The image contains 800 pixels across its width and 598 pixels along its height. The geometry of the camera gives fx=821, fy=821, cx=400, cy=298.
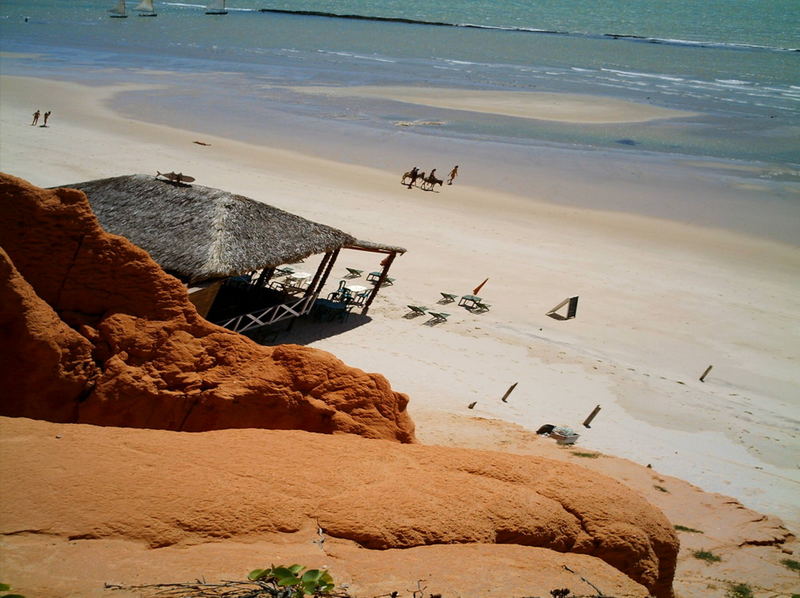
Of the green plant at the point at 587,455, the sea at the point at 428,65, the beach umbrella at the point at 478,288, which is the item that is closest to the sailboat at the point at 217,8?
the sea at the point at 428,65

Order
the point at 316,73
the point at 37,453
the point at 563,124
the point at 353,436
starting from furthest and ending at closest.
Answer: the point at 316,73 → the point at 563,124 → the point at 353,436 → the point at 37,453

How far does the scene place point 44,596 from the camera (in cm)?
488

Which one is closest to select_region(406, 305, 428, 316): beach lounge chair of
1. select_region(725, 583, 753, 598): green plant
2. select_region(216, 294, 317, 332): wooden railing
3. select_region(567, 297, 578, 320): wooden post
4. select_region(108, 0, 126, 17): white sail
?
select_region(216, 294, 317, 332): wooden railing

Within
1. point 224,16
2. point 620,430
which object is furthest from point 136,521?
point 224,16

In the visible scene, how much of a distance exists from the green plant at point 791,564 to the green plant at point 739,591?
3.45ft

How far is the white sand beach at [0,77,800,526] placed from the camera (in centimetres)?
1528

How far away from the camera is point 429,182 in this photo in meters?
33.1

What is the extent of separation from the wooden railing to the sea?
23575 millimetres

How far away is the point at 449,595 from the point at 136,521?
2.35m

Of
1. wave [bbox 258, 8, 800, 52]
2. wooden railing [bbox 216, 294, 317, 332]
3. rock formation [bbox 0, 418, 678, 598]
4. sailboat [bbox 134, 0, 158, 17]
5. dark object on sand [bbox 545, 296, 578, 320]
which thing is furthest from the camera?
sailboat [bbox 134, 0, 158, 17]

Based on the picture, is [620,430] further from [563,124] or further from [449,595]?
[563,124]

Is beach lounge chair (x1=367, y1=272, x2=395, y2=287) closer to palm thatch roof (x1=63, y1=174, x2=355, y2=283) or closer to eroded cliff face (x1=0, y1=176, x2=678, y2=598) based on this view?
palm thatch roof (x1=63, y1=174, x2=355, y2=283)

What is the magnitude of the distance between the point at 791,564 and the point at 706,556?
1119 mm

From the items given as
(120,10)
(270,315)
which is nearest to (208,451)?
(270,315)
